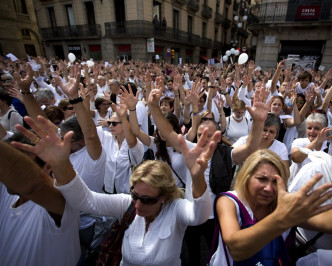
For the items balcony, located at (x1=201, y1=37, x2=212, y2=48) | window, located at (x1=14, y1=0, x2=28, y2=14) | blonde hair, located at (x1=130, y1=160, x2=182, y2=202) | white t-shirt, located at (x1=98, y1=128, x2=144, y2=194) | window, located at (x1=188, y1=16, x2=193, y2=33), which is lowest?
white t-shirt, located at (x1=98, y1=128, x2=144, y2=194)

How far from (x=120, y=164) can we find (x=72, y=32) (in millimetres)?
23111

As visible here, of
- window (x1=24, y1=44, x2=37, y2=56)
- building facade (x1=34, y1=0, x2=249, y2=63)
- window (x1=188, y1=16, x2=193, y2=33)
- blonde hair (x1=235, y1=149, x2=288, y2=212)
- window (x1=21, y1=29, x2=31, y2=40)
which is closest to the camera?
blonde hair (x1=235, y1=149, x2=288, y2=212)

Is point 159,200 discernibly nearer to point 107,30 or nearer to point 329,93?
point 329,93

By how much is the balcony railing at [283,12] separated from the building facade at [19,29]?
73.5ft

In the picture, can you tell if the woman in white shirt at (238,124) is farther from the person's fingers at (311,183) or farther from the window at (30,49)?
the window at (30,49)

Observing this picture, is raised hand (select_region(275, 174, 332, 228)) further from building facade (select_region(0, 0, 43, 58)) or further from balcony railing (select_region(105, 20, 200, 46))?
building facade (select_region(0, 0, 43, 58))

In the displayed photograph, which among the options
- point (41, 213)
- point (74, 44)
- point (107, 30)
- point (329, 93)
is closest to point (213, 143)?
point (41, 213)

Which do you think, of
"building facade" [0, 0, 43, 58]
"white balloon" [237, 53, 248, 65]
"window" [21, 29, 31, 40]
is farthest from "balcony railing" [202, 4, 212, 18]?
"window" [21, 29, 31, 40]

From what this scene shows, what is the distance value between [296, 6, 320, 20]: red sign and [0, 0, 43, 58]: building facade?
81.5 ft

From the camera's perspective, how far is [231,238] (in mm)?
1027

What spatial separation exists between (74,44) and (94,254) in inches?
950

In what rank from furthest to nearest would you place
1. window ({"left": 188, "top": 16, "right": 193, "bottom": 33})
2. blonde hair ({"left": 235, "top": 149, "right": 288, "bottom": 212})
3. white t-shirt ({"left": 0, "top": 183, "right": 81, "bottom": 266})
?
window ({"left": 188, "top": 16, "right": 193, "bottom": 33}) < blonde hair ({"left": 235, "top": 149, "right": 288, "bottom": 212}) < white t-shirt ({"left": 0, "top": 183, "right": 81, "bottom": 266})

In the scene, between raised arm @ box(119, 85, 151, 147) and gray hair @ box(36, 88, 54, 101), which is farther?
gray hair @ box(36, 88, 54, 101)

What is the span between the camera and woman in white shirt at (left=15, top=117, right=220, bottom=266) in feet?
3.53
